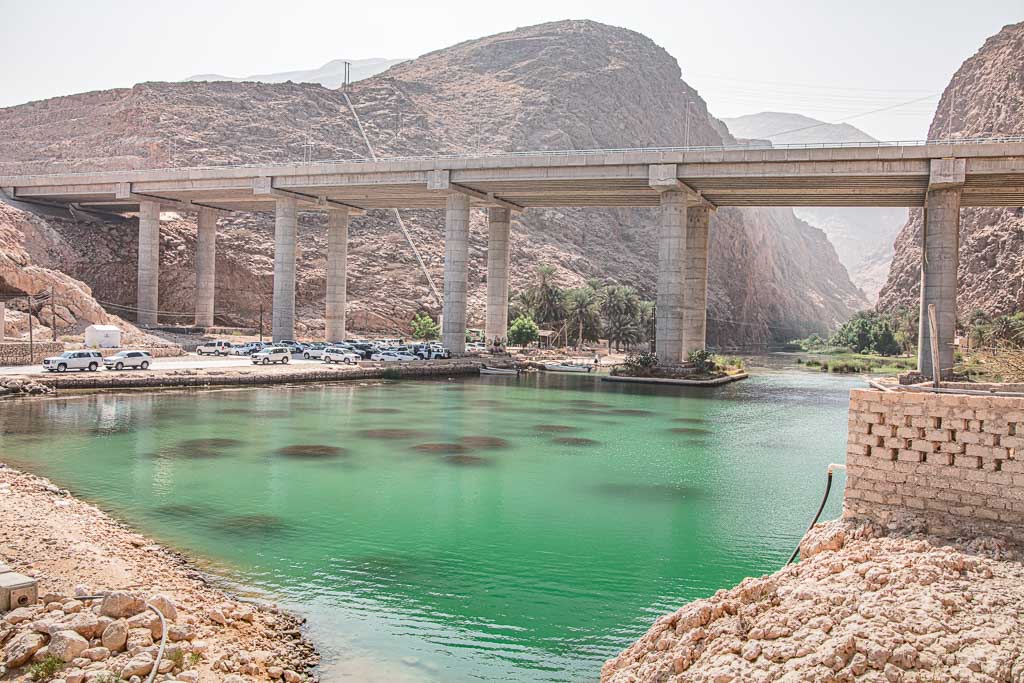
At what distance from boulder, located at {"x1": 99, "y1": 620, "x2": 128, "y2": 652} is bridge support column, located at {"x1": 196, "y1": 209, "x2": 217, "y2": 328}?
78.3m

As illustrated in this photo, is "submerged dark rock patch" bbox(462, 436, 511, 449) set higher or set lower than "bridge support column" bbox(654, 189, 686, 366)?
lower

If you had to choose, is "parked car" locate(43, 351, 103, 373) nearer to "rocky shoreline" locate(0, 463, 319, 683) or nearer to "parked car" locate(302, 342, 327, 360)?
"parked car" locate(302, 342, 327, 360)

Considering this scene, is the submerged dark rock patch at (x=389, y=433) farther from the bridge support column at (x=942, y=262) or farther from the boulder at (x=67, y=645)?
the bridge support column at (x=942, y=262)

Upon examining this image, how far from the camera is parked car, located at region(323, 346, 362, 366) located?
200ft

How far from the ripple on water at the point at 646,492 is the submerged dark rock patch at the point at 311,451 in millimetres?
8971

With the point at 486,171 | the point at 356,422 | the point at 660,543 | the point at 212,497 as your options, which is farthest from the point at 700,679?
the point at 486,171

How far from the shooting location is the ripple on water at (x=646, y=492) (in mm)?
21758

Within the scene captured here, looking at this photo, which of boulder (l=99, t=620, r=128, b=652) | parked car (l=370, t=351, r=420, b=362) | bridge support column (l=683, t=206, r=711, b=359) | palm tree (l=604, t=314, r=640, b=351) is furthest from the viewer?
palm tree (l=604, t=314, r=640, b=351)

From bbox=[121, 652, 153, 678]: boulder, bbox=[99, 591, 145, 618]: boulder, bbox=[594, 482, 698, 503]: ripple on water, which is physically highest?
bbox=[99, 591, 145, 618]: boulder

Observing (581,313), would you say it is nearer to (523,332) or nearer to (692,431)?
(523,332)

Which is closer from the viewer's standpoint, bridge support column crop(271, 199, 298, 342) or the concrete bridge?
the concrete bridge

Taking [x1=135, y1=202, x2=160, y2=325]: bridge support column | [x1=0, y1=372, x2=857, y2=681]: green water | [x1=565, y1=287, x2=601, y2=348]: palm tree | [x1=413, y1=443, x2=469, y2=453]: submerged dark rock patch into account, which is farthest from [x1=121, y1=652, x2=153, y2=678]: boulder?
[x1=565, y1=287, x2=601, y2=348]: palm tree

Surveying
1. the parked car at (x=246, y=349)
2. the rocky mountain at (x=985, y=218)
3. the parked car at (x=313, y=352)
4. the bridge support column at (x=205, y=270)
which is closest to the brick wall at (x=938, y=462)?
the parked car at (x=313, y=352)

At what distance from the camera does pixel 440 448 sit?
1140 inches
